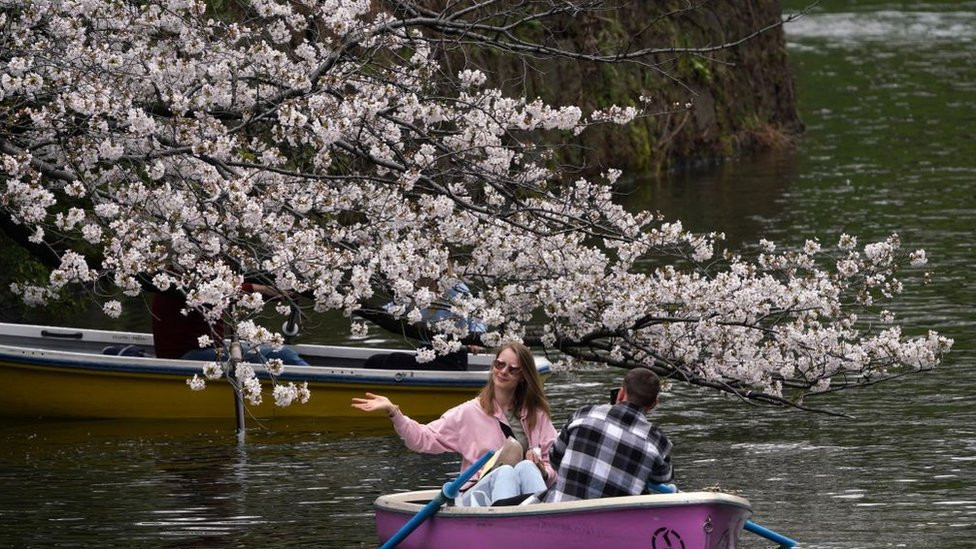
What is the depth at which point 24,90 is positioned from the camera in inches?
591

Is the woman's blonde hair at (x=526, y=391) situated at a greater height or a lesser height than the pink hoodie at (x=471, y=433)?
greater

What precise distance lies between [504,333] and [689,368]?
5.66 feet

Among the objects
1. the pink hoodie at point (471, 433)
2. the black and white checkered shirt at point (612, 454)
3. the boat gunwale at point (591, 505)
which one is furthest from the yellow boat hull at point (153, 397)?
the black and white checkered shirt at point (612, 454)

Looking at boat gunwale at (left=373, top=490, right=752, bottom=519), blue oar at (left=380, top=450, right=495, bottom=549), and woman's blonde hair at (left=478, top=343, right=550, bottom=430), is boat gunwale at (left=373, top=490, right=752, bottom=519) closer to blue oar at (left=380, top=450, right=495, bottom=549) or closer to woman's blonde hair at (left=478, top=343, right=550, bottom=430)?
blue oar at (left=380, top=450, right=495, bottom=549)

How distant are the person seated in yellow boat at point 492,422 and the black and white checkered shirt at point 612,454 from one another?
66cm

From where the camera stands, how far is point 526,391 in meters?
12.9

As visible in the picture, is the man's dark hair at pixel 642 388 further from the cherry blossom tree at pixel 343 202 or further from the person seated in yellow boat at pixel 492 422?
the cherry blossom tree at pixel 343 202

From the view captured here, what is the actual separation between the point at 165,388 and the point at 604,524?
25.2 ft

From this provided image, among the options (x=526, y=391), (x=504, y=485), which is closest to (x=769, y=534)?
(x=504, y=485)

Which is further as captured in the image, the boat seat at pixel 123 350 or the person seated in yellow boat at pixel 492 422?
the boat seat at pixel 123 350

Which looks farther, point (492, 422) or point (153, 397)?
point (153, 397)

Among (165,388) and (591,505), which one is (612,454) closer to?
(591,505)

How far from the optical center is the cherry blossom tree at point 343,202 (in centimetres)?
1511

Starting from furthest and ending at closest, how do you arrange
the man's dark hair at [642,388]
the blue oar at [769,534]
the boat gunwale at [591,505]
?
the blue oar at [769,534] → the man's dark hair at [642,388] → the boat gunwale at [591,505]
